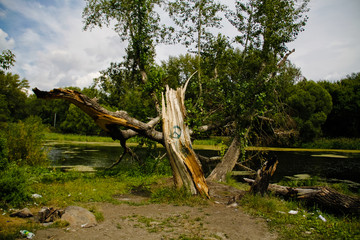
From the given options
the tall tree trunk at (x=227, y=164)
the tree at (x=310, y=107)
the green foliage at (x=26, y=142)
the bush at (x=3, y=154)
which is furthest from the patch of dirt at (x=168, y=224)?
the tree at (x=310, y=107)

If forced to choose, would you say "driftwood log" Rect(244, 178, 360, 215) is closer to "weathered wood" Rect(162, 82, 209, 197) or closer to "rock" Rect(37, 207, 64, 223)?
"weathered wood" Rect(162, 82, 209, 197)

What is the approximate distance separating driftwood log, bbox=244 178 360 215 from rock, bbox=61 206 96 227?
550 cm

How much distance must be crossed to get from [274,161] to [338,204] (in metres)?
1.75

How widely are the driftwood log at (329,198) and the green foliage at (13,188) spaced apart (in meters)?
6.93

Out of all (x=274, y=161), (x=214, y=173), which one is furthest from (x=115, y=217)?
(x=214, y=173)

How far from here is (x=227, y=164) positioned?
10.3 metres

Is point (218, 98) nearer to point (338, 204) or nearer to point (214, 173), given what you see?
point (214, 173)

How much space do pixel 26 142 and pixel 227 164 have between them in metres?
8.70

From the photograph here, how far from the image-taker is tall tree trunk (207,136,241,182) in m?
9.97

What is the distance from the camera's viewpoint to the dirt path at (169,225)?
401 centimetres

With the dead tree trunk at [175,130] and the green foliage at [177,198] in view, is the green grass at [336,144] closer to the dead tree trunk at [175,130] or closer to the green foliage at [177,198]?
the dead tree trunk at [175,130]

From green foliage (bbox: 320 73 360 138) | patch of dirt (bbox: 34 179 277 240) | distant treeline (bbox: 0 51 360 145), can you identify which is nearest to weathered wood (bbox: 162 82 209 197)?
patch of dirt (bbox: 34 179 277 240)

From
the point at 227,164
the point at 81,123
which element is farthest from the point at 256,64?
the point at 81,123

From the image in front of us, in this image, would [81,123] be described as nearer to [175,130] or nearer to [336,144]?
[336,144]
